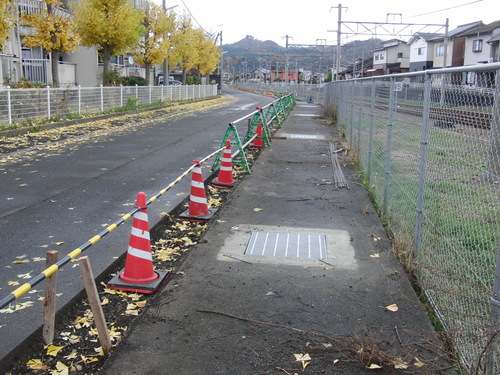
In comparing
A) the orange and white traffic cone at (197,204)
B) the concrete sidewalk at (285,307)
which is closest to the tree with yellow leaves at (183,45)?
the orange and white traffic cone at (197,204)

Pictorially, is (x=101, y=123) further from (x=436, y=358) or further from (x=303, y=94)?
(x=303, y=94)

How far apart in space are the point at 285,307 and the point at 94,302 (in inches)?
61.8

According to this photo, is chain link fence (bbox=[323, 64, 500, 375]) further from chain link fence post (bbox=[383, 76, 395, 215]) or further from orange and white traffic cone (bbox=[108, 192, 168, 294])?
orange and white traffic cone (bbox=[108, 192, 168, 294])

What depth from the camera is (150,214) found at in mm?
6848

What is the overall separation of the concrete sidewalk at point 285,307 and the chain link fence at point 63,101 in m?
11.4

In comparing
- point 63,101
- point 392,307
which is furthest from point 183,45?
point 392,307

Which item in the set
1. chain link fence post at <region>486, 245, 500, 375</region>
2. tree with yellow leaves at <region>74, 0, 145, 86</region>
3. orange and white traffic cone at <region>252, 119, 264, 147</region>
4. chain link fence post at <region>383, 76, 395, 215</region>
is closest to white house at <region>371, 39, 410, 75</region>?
tree with yellow leaves at <region>74, 0, 145, 86</region>

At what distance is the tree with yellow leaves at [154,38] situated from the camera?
108 ft

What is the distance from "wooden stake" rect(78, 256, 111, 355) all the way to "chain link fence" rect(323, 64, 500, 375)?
2.35 metres

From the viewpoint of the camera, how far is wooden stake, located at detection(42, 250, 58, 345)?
3133 mm

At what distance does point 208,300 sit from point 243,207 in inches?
127

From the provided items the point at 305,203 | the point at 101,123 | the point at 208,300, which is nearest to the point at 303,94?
the point at 101,123

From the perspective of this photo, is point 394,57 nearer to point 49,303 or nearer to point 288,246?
point 288,246

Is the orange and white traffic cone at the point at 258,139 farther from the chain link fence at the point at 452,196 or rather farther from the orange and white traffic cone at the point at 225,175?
the chain link fence at the point at 452,196
